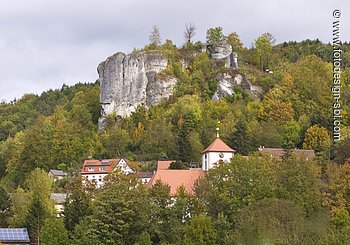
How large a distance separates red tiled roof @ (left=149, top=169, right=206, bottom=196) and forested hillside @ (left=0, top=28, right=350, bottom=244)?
10.8 feet

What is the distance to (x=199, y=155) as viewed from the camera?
69562 mm

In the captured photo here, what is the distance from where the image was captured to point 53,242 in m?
43.3

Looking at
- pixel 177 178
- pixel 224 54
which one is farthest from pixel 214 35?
pixel 177 178

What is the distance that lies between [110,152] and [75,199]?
27.7 m

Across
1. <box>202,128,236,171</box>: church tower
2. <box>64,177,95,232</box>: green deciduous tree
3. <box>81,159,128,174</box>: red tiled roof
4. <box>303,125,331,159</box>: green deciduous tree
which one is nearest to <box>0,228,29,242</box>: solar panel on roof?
<box>64,177,95,232</box>: green deciduous tree

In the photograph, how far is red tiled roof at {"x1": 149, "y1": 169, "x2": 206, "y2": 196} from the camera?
177ft

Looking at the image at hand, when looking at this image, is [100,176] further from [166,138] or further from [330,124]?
[330,124]

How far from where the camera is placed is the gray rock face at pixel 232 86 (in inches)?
3378

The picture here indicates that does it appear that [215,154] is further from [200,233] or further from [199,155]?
[200,233]

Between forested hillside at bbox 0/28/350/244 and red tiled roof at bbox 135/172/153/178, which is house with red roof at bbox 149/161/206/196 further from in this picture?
red tiled roof at bbox 135/172/153/178

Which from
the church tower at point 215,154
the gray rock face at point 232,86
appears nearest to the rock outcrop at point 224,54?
the gray rock face at point 232,86

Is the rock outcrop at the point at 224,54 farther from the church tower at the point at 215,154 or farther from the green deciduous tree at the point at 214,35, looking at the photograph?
the church tower at the point at 215,154

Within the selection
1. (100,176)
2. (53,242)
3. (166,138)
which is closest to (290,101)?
(166,138)

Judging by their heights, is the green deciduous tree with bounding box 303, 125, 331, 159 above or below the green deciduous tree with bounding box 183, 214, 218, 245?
above
